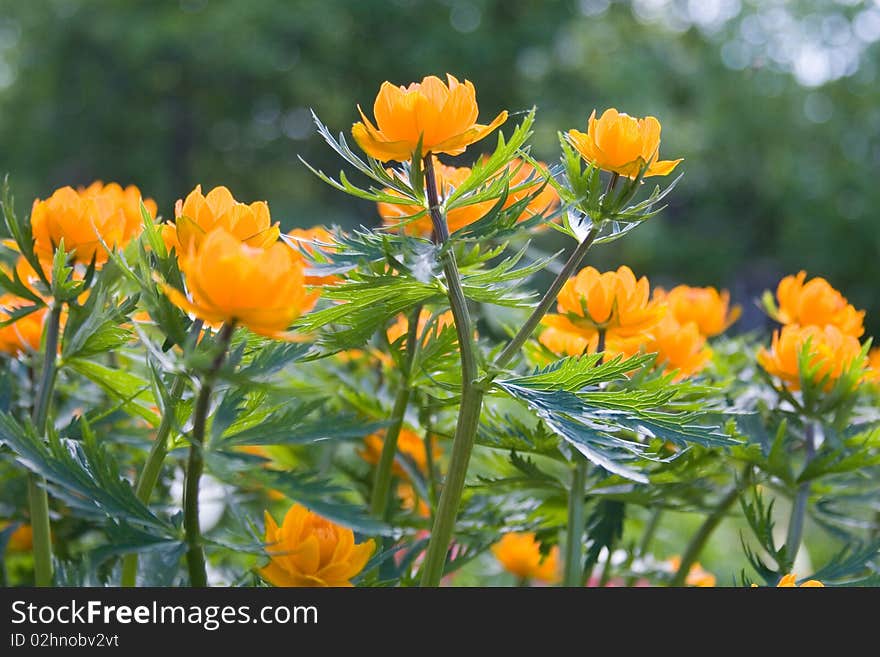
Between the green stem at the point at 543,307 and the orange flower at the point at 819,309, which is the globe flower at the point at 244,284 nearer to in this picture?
the green stem at the point at 543,307

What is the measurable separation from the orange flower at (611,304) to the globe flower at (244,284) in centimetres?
30

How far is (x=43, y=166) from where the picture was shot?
8.59 meters

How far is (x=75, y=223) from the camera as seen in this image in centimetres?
61

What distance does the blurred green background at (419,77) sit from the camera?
26.4 feet

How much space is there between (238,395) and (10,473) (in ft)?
1.18

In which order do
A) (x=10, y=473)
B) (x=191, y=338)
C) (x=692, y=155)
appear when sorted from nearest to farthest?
(x=191, y=338)
(x=10, y=473)
(x=692, y=155)

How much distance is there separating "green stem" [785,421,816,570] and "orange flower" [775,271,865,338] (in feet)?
0.39

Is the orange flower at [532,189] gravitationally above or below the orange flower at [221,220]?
above

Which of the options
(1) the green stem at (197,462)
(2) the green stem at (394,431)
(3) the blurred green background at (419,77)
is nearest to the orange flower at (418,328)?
(2) the green stem at (394,431)

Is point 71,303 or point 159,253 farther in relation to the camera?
point 71,303

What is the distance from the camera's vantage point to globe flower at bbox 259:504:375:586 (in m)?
0.53

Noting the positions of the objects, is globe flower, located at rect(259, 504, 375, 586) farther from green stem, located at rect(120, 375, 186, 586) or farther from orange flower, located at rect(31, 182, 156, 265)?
orange flower, located at rect(31, 182, 156, 265)
